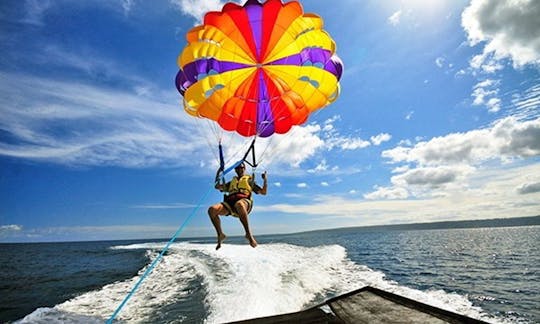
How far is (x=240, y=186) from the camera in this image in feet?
21.0

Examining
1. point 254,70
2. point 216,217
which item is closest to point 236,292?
point 216,217

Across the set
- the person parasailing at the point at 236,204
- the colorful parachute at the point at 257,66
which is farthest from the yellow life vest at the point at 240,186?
the colorful parachute at the point at 257,66

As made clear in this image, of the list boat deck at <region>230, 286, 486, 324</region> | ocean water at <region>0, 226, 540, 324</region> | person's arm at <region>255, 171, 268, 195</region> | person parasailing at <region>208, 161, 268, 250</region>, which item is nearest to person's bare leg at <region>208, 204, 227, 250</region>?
person parasailing at <region>208, 161, 268, 250</region>

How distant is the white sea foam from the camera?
988 centimetres

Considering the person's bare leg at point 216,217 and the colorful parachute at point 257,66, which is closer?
the person's bare leg at point 216,217

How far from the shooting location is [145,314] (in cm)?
978

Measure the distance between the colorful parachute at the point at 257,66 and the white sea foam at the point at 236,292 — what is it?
6191 mm

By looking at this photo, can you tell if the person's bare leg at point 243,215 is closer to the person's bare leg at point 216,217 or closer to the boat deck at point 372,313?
the person's bare leg at point 216,217

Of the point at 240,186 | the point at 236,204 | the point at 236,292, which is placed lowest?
the point at 236,292

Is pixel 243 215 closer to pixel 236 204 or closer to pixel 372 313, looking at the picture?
pixel 236 204

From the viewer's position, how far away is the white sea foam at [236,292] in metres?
Result: 9.88

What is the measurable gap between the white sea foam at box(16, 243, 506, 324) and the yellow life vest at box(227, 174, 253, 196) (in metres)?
4.97

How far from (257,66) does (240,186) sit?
3186 millimetres

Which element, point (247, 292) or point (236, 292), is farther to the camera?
point (236, 292)
